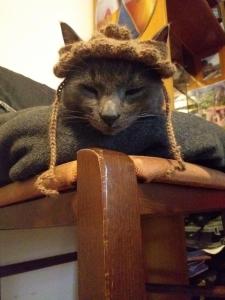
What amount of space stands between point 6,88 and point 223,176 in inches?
19.5

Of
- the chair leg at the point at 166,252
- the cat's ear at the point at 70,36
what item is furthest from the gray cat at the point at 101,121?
the chair leg at the point at 166,252

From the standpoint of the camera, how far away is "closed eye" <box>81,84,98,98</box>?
1.18 feet

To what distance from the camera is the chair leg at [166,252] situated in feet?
2.44

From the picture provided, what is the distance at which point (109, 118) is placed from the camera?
0.33 metres

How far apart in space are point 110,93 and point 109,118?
3 centimetres

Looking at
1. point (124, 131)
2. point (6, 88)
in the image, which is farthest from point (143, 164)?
point (6, 88)

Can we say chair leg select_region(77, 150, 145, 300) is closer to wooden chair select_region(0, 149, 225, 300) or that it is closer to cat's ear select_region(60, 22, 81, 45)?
wooden chair select_region(0, 149, 225, 300)

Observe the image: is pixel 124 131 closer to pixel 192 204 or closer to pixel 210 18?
pixel 192 204

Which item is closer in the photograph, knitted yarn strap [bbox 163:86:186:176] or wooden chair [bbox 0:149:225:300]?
wooden chair [bbox 0:149:225:300]

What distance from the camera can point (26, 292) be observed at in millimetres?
839

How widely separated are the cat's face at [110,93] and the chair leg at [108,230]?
0.06 metres

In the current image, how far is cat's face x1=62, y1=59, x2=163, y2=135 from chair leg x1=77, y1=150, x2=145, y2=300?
58 mm

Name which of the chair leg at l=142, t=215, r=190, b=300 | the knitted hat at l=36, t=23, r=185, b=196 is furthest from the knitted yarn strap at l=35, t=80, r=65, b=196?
the chair leg at l=142, t=215, r=190, b=300

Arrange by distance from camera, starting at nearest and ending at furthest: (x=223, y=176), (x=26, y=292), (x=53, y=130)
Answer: (x=53, y=130)
(x=223, y=176)
(x=26, y=292)
